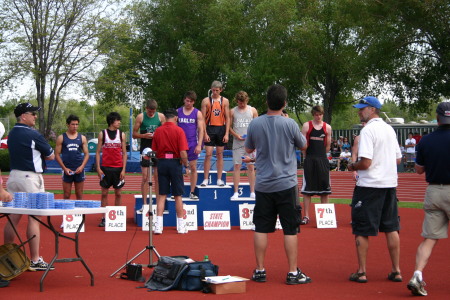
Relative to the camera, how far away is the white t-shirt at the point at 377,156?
7.49m

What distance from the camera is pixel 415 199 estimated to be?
19.9m

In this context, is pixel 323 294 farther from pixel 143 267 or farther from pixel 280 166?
pixel 143 267

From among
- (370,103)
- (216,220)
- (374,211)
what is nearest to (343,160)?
(216,220)

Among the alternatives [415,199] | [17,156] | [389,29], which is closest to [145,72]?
[389,29]

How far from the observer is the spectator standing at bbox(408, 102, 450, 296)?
7016mm

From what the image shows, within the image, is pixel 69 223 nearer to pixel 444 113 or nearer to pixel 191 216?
pixel 191 216

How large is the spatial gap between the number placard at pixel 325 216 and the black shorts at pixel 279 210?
5.11 m

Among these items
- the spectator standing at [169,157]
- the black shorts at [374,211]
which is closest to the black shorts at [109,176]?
the spectator standing at [169,157]

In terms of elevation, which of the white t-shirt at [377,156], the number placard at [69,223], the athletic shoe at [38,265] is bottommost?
the athletic shoe at [38,265]

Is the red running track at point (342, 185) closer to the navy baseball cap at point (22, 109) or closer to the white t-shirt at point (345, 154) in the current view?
the white t-shirt at point (345, 154)

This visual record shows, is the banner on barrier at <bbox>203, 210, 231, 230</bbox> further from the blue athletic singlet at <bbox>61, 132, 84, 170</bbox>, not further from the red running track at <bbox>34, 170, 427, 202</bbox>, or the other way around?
the red running track at <bbox>34, 170, 427, 202</bbox>

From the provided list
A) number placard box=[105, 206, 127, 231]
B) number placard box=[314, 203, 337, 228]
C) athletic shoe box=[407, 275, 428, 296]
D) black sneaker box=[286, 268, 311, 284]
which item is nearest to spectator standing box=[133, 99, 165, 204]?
number placard box=[105, 206, 127, 231]

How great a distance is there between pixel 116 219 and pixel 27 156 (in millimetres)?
4332

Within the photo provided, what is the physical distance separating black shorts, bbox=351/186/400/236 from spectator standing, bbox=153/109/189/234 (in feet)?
14.8
